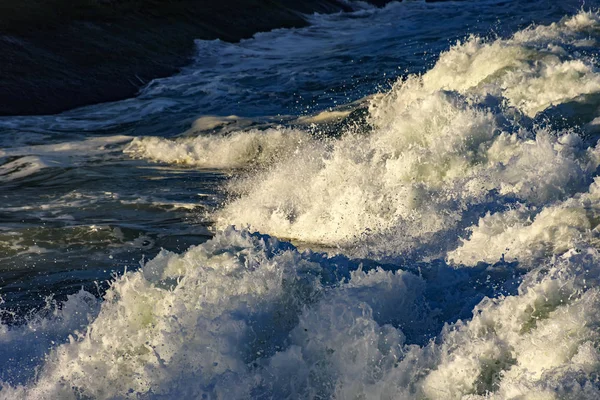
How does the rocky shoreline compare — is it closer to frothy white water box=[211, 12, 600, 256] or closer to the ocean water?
the ocean water

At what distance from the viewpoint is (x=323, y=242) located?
9266 mm

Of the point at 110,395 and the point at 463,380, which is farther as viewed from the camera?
the point at 110,395

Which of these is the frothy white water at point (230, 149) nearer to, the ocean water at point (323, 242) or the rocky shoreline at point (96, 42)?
the ocean water at point (323, 242)

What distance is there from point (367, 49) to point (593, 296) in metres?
20.1

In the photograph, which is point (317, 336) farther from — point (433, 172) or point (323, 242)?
point (433, 172)

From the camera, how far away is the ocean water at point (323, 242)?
5.04 m

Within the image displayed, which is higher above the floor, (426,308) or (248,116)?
(426,308)

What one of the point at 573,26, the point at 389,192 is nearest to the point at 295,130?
the point at 389,192

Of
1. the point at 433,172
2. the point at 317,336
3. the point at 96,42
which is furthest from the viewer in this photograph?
the point at 96,42

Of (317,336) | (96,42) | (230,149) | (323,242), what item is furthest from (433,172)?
(96,42)

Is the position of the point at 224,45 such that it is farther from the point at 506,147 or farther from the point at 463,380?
the point at 463,380

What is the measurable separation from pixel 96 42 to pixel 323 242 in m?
16.0

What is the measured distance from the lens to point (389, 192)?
9320 mm

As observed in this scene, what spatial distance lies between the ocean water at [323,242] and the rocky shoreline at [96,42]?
80.8 inches
